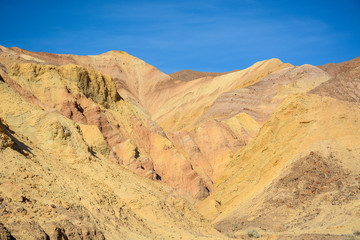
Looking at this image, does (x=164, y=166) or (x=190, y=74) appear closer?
(x=164, y=166)

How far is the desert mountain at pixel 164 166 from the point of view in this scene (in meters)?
18.4

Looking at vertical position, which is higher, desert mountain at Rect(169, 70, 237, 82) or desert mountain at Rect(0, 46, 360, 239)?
desert mountain at Rect(169, 70, 237, 82)

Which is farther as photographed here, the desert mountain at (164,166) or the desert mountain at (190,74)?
the desert mountain at (190,74)

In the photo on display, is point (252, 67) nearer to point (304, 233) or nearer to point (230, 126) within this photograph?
point (230, 126)

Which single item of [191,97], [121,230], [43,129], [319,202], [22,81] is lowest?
[121,230]

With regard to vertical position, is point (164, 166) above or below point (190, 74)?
below

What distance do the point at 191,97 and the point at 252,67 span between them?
11.6 m

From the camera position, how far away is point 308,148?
110ft

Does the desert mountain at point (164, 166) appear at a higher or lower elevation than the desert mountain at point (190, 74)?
lower

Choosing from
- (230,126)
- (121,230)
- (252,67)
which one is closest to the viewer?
(121,230)

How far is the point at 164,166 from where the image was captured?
146 ft

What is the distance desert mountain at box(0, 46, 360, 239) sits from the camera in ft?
60.3

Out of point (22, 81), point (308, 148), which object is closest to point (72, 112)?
point (22, 81)

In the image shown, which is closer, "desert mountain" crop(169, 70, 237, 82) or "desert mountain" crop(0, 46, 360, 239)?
"desert mountain" crop(0, 46, 360, 239)
